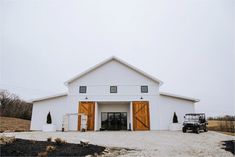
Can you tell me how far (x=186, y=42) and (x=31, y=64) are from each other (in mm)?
20491

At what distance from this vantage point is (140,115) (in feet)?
67.5

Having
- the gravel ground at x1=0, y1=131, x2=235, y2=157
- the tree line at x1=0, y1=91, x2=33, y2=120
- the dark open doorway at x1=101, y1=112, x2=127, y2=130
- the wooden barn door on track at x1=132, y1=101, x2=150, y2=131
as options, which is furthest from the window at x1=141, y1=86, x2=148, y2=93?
the tree line at x1=0, y1=91, x2=33, y2=120

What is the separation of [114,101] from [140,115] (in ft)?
9.42

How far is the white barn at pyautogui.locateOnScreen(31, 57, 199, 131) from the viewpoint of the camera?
67.6 feet

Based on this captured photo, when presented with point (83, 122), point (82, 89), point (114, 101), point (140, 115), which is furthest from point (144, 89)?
point (83, 122)

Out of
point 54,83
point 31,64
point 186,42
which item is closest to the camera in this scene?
point 186,42

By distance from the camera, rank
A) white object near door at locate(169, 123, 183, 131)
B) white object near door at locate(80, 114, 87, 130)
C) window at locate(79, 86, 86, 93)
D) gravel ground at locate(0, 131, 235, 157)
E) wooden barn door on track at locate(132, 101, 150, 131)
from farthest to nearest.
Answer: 1. window at locate(79, 86, 86, 93)
2. wooden barn door on track at locate(132, 101, 150, 131)
3. white object near door at locate(169, 123, 183, 131)
4. white object near door at locate(80, 114, 87, 130)
5. gravel ground at locate(0, 131, 235, 157)

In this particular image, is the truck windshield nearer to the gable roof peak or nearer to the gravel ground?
the gable roof peak

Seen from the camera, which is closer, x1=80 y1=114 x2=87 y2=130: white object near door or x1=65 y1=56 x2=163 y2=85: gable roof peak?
x1=80 y1=114 x2=87 y2=130: white object near door

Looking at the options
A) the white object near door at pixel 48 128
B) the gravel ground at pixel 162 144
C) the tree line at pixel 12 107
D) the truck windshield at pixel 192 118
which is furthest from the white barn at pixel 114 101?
the tree line at pixel 12 107

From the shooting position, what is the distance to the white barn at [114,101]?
20609 millimetres

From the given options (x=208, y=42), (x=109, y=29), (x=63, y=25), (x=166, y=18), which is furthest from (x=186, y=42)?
(x=63, y=25)

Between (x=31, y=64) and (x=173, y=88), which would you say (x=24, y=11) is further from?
(x=173, y=88)

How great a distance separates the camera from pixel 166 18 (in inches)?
664
